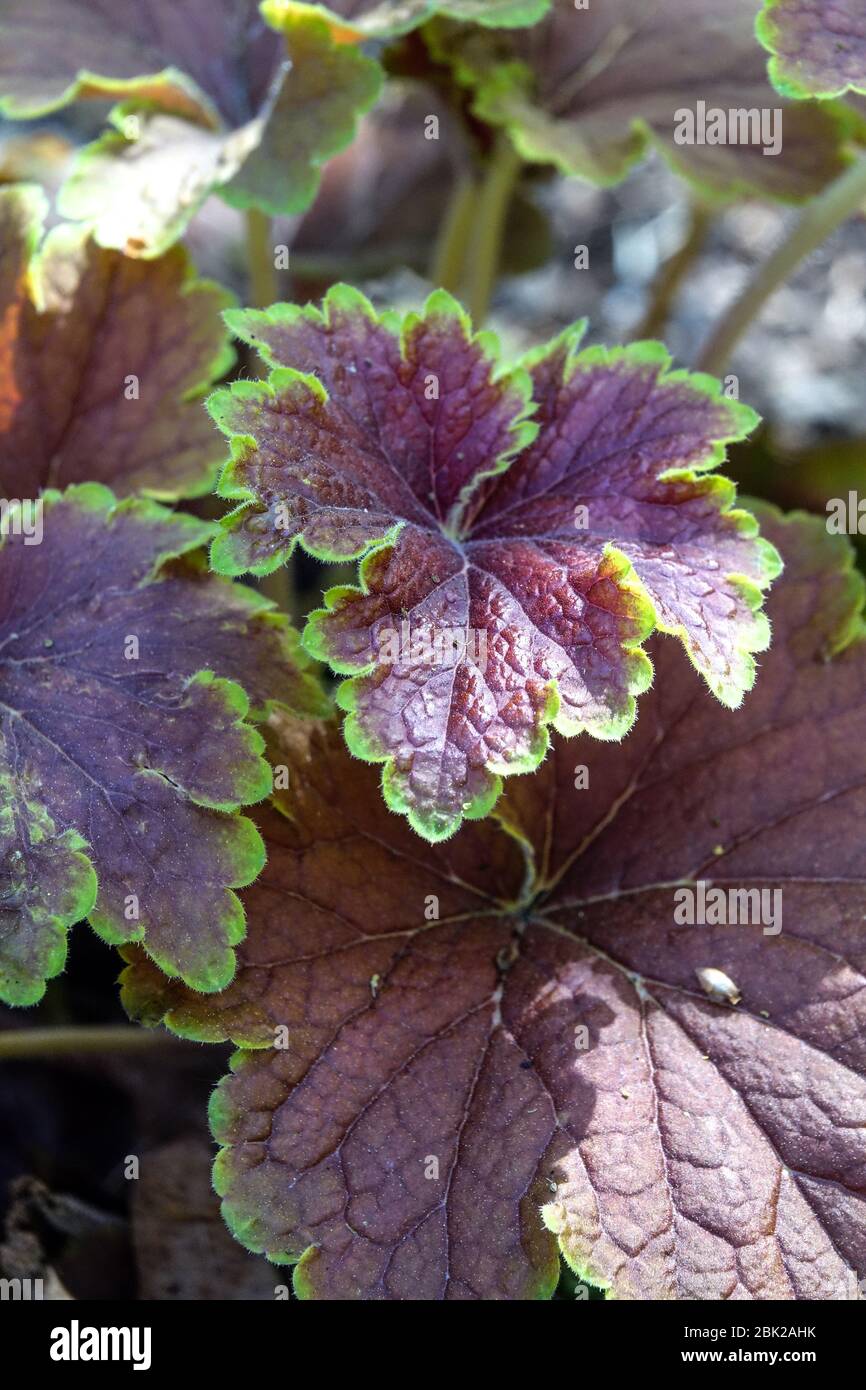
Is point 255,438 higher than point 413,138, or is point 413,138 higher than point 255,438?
point 413,138

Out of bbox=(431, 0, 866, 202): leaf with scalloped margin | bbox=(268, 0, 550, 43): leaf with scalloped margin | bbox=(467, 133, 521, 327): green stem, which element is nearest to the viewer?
bbox=(268, 0, 550, 43): leaf with scalloped margin

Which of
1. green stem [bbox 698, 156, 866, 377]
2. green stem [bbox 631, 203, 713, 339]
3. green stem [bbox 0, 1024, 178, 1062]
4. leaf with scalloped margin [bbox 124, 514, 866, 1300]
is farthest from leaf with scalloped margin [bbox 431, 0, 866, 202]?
green stem [bbox 0, 1024, 178, 1062]

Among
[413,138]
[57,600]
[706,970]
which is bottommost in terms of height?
[706,970]

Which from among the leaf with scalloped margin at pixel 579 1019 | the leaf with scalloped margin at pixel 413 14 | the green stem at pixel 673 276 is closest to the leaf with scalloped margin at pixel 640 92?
the leaf with scalloped margin at pixel 413 14

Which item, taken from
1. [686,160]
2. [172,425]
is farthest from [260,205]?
[686,160]

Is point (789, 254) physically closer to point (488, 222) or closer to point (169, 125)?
point (488, 222)

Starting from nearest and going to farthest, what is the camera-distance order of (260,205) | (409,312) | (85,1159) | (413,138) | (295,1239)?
(295,1239), (409,312), (260,205), (85,1159), (413,138)

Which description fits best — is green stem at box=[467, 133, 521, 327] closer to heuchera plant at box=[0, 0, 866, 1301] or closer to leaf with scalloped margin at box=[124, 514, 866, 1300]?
heuchera plant at box=[0, 0, 866, 1301]

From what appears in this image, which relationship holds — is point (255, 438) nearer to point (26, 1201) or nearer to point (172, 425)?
point (172, 425)
